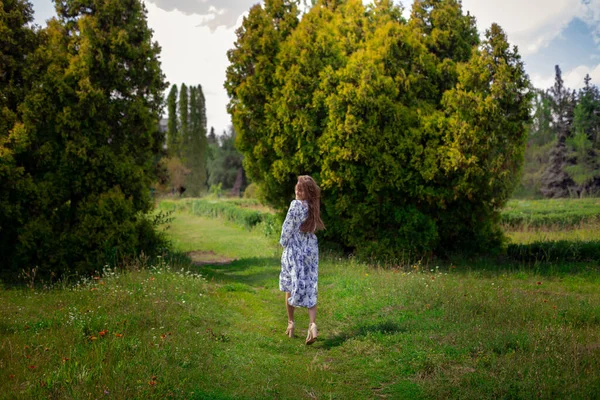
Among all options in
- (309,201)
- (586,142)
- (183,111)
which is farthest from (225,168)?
(309,201)

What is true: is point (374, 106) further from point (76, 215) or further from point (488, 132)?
point (76, 215)

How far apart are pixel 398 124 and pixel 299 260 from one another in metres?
6.94

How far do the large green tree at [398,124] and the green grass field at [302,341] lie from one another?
326 centimetres

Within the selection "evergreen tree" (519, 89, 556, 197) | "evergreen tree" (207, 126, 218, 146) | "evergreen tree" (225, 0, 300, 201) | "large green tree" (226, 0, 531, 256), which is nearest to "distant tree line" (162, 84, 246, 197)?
"evergreen tree" (207, 126, 218, 146)

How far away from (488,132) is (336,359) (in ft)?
27.1

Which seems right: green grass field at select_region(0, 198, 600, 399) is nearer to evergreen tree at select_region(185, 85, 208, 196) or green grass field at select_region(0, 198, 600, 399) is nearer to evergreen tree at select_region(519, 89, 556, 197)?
evergreen tree at select_region(519, 89, 556, 197)

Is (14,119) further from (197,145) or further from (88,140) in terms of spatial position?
Answer: (197,145)

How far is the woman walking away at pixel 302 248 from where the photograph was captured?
676 centimetres

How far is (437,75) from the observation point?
→ 13.4m

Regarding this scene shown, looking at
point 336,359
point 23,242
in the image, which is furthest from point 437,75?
point 23,242

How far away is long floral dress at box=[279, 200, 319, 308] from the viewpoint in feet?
22.1

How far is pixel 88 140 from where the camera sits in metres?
10.8

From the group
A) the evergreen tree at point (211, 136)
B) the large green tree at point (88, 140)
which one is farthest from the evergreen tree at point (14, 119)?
the evergreen tree at point (211, 136)

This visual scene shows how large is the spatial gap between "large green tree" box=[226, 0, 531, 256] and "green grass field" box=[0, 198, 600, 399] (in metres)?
3.26
